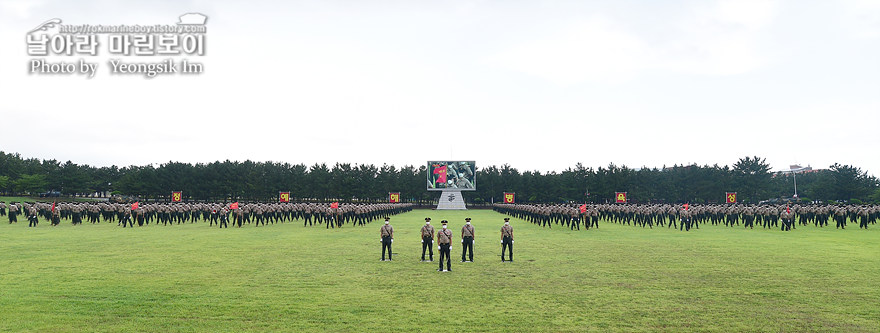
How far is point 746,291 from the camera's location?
1113cm

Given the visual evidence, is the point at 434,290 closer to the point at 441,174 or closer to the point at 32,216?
the point at 32,216

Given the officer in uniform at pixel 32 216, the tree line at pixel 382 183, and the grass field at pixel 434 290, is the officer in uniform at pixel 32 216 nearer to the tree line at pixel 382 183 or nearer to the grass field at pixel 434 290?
the grass field at pixel 434 290

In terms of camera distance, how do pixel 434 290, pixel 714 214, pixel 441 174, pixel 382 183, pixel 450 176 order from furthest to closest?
pixel 382 183
pixel 450 176
pixel 441 174
pixel 714 214
pixel 434 290

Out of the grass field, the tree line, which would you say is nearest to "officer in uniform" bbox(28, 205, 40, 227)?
the grass field

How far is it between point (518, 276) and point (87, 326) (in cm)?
925

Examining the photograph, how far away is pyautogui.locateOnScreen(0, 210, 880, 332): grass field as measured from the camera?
836cm

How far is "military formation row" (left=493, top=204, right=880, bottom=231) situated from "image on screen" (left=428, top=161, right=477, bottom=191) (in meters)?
39.9

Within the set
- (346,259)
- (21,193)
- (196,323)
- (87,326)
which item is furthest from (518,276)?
(21,193)

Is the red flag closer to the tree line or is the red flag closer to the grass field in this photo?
the tree line

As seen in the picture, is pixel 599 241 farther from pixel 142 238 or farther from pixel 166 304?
pixel 142 238

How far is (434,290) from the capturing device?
440 inches

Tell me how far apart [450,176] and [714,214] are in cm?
4879

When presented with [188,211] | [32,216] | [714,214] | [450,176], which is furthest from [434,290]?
[450,176]

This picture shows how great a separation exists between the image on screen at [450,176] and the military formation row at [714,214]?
39947 millimetres
